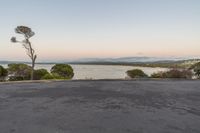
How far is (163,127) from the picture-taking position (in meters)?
2.62

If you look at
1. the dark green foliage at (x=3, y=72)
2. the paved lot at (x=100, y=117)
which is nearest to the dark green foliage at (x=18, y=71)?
the dark green foliage at (x=3, y=72)

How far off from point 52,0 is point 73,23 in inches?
110

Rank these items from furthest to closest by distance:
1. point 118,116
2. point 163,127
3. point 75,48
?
1. point 75,48
2. point 118,116
3. point 163,127

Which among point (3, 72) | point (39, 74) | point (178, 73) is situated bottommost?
point (39, 74)

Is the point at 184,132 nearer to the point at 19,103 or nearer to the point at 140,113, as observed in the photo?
the point at 140,113

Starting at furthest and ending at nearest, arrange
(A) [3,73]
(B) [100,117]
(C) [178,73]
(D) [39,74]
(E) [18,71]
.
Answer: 1. (E) [18,71]
2. (A) [3,73]
3. (D) [39,74]
4. (C) [178,73]
5. (B) [100,117]

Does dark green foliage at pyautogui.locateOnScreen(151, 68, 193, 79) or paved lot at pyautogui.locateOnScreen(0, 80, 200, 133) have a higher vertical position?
dark green foliage at pyautogui.locateOnScreen(151, 68, 193, 79)

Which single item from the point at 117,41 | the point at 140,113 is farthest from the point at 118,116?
the point at 117,41

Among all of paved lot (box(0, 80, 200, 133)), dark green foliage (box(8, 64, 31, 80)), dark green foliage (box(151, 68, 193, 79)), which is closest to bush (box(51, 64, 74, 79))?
dark green foliage (box(8, 64, 31, 80))

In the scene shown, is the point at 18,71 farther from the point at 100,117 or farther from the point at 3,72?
the point at 100,117

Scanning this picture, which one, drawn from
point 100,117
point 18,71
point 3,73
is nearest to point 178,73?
point 100,117

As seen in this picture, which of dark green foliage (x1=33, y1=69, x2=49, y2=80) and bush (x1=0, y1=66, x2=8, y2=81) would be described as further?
bush (x1=0, y1=66, x2=8, y2=81)

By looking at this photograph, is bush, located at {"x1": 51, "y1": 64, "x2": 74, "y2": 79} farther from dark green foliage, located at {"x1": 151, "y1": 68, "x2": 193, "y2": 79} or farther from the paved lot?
the paved lot

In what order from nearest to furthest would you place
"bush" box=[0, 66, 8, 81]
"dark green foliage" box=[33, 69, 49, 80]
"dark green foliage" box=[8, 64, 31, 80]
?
"dark green foliage" box=[33, 69, 49, 80] → "bush" box=[0, 66, 8, 81] → "dark green foliage" box=[8, 64, 31, 80]
